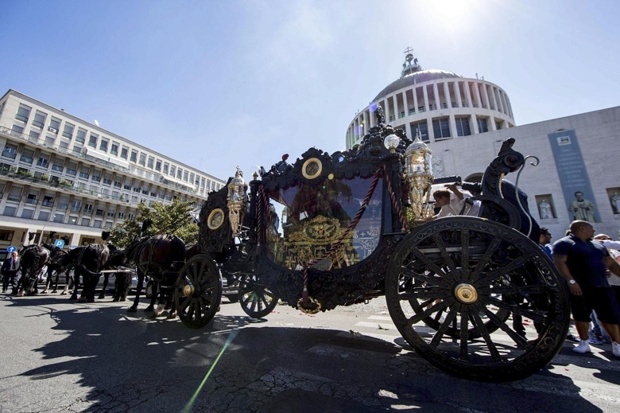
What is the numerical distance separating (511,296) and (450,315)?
1.28 m

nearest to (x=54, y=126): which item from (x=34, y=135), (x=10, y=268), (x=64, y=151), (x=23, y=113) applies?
(x=34, y=135)

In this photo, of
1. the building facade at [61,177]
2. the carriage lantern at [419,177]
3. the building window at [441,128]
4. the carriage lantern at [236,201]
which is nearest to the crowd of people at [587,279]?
the carriage lantern at [419,177]

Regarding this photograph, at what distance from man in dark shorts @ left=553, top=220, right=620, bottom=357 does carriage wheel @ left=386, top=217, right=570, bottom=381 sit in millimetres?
1125

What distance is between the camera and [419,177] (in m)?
3.36

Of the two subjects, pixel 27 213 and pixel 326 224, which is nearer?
pixel 326 224

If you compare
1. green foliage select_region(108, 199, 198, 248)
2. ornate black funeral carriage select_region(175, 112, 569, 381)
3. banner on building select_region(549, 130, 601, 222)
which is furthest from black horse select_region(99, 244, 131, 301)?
banner on building select_region(549, 130, 601, 222)

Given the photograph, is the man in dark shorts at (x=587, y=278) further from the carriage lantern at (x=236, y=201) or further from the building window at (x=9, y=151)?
the building window at (x=9, y=151)

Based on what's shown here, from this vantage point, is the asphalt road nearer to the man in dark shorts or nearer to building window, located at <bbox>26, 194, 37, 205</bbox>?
the man in dark shorts

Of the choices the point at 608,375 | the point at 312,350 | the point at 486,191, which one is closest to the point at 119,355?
the point at 312,350

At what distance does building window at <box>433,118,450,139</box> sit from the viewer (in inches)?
1528

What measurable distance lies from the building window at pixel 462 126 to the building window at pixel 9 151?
5787 cm

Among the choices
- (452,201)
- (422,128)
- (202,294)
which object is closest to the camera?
(452,201)

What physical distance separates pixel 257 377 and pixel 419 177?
3.02 metres

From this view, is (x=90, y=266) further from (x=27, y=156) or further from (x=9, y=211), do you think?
(x=27, y=156)
